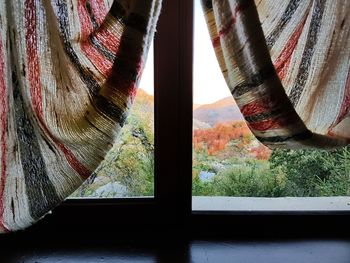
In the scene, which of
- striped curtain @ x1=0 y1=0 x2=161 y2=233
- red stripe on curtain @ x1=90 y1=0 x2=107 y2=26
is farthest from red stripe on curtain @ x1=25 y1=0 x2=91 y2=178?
red stripe on curtain @ x1=90 y1=0 x2=107 y2=26

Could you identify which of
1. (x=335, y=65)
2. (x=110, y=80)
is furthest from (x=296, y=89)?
(x=110, y=80)

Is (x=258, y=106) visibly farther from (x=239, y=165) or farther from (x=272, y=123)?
(x=239, y=165)

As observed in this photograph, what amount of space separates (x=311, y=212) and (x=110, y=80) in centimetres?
69

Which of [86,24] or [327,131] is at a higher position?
[86,24]

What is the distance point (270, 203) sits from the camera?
1.01 m

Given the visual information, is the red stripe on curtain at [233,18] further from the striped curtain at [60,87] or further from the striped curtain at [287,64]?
the striped curtain at [60,87]

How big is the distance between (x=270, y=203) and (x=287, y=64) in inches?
16.8

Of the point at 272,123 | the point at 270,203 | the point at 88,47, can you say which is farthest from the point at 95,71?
the point at 270,203

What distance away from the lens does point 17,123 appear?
2.33 ft

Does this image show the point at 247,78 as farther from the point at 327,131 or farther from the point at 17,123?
the point at 17,123

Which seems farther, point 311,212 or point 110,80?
point 311,212

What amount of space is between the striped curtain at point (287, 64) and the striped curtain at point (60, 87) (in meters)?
0.17

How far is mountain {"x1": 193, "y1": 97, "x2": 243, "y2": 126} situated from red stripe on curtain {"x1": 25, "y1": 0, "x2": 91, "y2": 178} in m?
0.34

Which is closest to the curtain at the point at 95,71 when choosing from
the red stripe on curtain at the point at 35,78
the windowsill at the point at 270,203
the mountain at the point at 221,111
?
the red stripe on curtain at the point at 35,78
